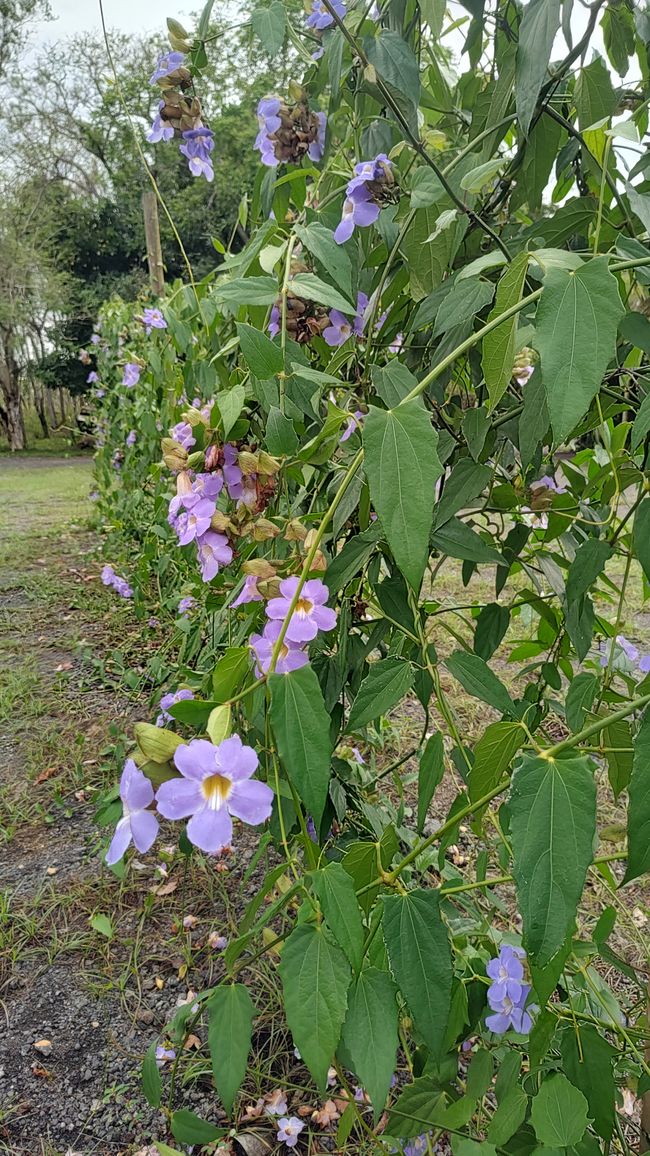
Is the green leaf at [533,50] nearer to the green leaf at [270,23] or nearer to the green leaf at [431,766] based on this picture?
the green leaf at [270,23]

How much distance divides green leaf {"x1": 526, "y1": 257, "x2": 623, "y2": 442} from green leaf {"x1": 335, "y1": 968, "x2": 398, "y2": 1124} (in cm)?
40

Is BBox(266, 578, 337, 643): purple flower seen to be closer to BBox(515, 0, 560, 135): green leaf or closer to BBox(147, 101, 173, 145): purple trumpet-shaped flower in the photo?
BBox(515, 0, 560, 135): green leaf

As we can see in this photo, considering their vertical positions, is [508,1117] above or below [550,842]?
below

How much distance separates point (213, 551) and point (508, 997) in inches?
20.9

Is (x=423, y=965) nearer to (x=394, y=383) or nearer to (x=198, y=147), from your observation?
(x=394, y=383)

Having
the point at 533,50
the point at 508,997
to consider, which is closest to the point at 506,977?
the point at 508,997

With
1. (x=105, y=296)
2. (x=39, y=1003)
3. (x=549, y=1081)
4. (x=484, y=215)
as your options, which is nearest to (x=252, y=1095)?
(x=39, y=1003)

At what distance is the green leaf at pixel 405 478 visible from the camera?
1.48 ft

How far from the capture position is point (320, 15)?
75cm

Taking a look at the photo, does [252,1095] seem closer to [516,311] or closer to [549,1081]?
[549,1081]

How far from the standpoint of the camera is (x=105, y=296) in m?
14.0

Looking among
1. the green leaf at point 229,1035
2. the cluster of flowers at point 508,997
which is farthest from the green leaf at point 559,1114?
the green leaf at point 229,1035

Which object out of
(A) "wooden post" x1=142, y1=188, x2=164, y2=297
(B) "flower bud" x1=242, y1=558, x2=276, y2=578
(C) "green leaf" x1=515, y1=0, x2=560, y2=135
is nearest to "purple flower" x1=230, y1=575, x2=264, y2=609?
(B) "flower bud" x1=242, y1=558, x2=276, y2=578

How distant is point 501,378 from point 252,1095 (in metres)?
1.20
